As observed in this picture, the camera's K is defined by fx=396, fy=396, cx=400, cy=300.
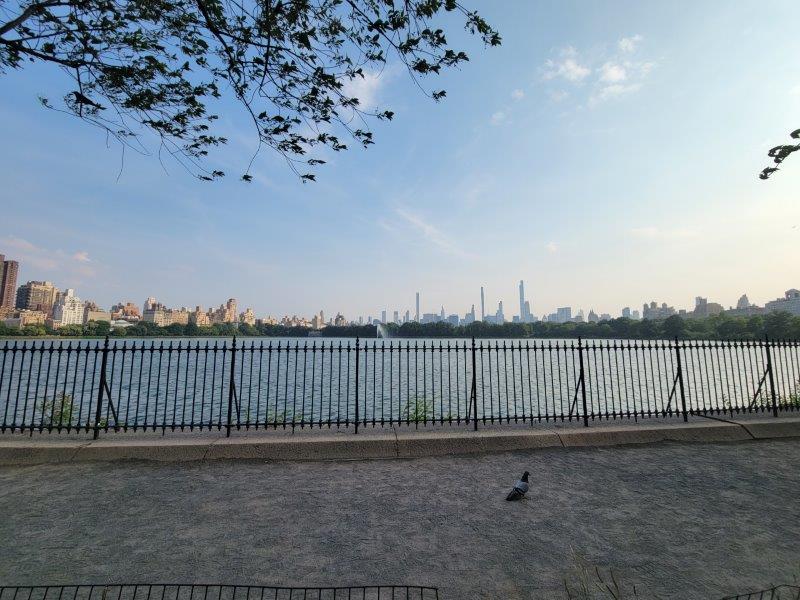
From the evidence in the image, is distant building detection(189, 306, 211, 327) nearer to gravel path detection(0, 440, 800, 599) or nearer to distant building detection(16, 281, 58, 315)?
distant building detection(16, 281, 58, 315)

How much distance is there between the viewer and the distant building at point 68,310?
446ft

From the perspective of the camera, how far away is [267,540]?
4383 millimetres

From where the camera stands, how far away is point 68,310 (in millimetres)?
143875

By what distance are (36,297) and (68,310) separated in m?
16.5

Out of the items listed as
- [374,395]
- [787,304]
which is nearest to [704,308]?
[787,304]

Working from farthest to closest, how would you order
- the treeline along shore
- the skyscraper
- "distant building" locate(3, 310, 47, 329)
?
1. "distant building" locate(3, 310, 47, 329)
2. the skyscraper
3. the treeline along shore

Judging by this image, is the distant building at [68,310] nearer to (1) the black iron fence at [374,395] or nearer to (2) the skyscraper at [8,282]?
(2) the skyscraper at [8,282]

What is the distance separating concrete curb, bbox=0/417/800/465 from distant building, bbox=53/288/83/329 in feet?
529

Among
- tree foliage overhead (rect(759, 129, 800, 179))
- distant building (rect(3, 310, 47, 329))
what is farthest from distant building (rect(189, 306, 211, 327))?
tree foliage overhead (rect(759, 129, 800, 179))

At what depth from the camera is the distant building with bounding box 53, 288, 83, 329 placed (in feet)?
446

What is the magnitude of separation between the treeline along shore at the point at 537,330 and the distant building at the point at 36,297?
27.3 metres

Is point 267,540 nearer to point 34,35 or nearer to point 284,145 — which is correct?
point 284,145

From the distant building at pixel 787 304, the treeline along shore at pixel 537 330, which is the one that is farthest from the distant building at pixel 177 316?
the distant building at pixel 787 304

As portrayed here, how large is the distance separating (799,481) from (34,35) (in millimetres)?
12728
